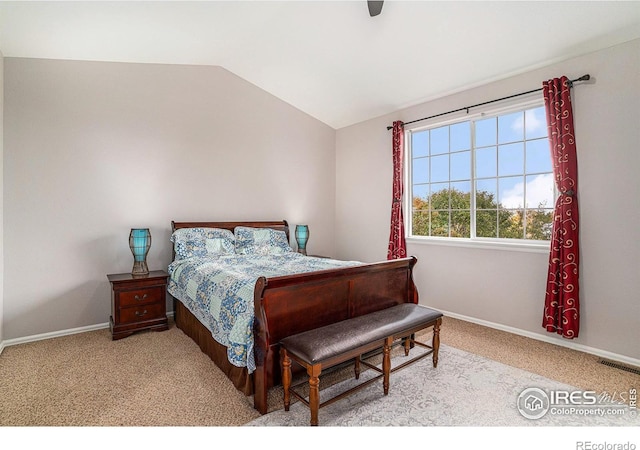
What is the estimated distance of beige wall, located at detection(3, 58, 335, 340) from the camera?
3209 mm

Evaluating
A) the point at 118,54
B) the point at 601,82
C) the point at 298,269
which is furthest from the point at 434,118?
the point at 118,54

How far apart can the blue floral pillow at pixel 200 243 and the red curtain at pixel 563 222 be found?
3.26m

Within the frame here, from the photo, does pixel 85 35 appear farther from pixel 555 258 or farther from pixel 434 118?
pixel 555 258

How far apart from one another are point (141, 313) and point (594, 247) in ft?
13.9

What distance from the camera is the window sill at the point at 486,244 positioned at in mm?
3201

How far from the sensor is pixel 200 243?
12.2 ft

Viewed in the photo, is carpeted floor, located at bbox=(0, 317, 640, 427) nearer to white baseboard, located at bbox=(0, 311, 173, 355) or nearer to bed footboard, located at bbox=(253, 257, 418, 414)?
white baseboard, located at bbox=(0, 311, 173, 355)

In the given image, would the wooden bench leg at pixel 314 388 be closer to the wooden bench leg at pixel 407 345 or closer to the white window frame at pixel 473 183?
the wooden bench leg at pixel 407 345

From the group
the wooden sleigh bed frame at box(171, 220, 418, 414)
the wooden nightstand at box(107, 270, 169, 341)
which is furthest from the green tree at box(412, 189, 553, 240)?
the wooden nightstand at box(107, 270, 169, 341)

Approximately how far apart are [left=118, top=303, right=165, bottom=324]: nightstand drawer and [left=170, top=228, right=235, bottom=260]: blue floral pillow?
0.56 meters

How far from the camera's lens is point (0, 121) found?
3049 mm

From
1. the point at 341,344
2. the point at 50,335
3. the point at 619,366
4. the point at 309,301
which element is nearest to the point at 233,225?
the point at 50,335

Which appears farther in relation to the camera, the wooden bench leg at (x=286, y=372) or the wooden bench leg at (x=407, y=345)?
the wooden bench leg at (x=407, y=345)

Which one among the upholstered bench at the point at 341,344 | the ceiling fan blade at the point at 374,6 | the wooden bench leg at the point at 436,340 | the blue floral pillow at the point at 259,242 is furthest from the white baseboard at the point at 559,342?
the ceiling fan blade at the point at 374,6
